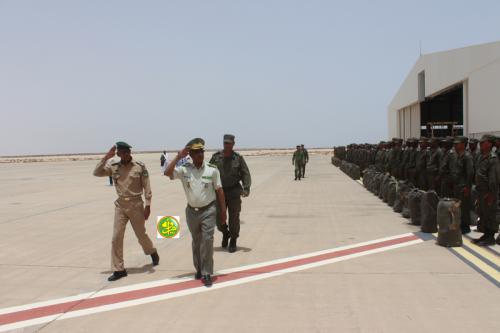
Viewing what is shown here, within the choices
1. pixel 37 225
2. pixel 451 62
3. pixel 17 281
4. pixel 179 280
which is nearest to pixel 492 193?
pixel 179 280

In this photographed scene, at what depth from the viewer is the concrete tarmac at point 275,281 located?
4578mm

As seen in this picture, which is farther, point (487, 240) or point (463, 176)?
point (463, 176)

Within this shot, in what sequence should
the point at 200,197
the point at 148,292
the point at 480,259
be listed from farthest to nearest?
the point at 480,259 → the point at 200,197 → the point at 148,292

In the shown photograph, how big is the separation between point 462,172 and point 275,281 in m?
4.68

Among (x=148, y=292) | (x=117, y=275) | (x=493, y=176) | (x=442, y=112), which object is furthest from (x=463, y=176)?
(x=442, y=112)

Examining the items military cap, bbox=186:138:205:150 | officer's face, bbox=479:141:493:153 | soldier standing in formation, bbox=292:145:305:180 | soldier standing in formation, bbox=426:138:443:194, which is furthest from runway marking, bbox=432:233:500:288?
soldier standing in formation, bbox=292:145:305:180

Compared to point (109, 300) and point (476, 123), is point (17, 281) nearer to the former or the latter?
point (109, 300)

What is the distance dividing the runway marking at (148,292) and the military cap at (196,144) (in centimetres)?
166

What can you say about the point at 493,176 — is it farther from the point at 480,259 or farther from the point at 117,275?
the point at 117,275

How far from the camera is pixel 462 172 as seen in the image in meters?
8.80

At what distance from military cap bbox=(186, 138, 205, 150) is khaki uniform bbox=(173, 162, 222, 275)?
275 millimetres

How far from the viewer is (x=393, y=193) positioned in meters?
13.6

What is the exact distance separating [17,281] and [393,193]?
10.1 meters

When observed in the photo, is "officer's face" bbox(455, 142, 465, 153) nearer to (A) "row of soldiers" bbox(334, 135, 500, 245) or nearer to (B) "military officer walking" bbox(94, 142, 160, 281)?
(A) "row of soldiers" bbox(334, 135, 500, 245)
